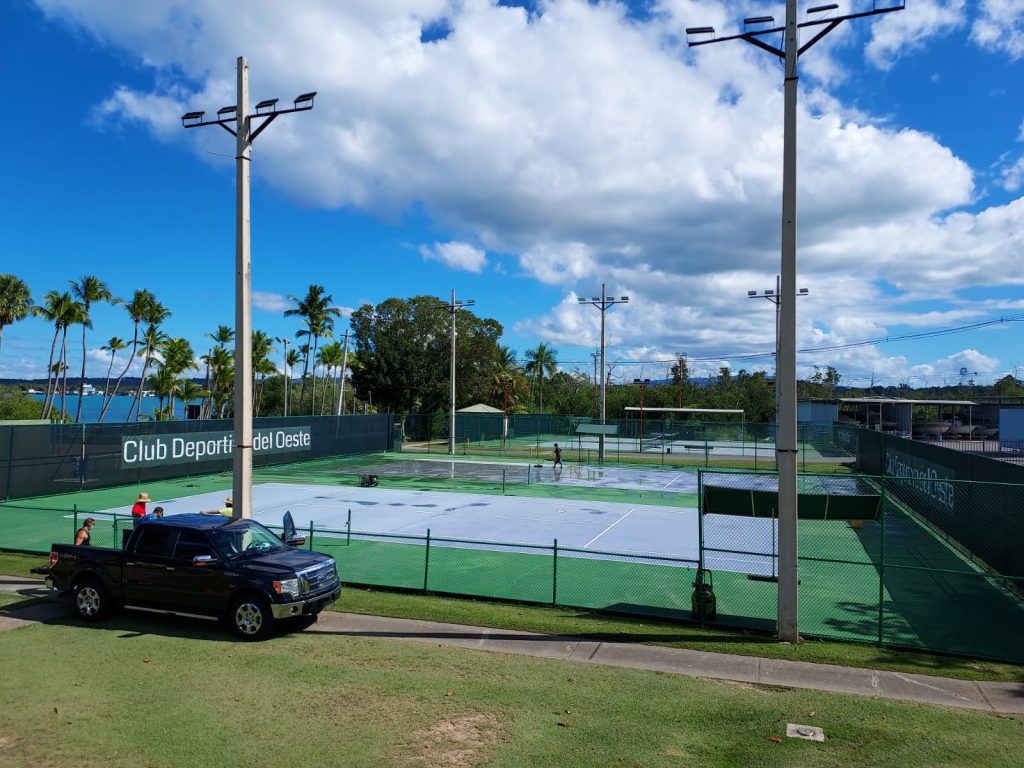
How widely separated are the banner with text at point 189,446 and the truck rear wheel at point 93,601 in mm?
20443

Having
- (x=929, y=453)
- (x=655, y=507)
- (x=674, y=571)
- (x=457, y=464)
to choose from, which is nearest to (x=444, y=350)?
(x=457, y=464)

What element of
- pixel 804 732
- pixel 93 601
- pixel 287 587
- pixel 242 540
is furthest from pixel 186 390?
pixel 804 732

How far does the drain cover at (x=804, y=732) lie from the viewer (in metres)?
Answer: 7.86

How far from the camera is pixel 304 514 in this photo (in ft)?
83.1

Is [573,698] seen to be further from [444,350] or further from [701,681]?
[444,350]

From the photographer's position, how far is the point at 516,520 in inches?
980

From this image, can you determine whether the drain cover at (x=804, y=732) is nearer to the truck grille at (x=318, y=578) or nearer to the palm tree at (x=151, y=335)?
the truck grille at (x=318, y=578)

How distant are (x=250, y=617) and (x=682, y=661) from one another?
20.9 feet

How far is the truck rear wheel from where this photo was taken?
1220cm

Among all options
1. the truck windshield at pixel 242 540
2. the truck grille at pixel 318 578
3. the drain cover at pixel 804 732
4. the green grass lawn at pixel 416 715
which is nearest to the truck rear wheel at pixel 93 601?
the green grass lawn at pixel 416 715

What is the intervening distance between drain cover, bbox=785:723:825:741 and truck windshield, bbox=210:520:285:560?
26.6 ft

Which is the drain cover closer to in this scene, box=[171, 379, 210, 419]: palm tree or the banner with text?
the banner with text

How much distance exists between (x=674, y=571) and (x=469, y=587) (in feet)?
15.7

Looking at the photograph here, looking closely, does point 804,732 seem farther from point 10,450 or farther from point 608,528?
point 10,450
